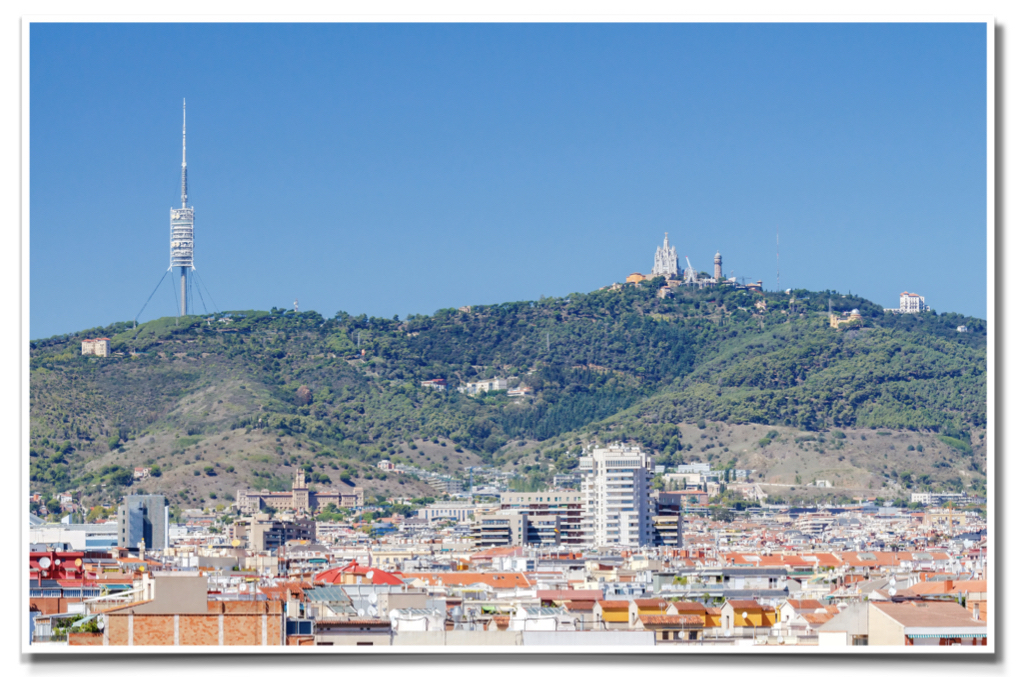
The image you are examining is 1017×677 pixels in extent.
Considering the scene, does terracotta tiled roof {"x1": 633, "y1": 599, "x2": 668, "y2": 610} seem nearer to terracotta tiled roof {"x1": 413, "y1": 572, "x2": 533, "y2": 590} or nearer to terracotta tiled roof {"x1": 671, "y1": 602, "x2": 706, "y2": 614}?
terracotta tiled roof {"x1": 671, "y1": 602, "x2": 706, "y2": 614}

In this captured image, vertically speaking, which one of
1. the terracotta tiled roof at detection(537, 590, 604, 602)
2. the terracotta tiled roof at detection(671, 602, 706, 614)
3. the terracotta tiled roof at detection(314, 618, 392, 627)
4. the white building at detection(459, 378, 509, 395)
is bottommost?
the terracotta tiled roof at detection(537, 590, 604, 602)

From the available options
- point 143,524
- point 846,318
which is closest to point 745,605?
point 143,524

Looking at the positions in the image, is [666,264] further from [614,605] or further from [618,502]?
[614,605]

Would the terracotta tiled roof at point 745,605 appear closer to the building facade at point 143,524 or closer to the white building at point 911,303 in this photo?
the building facade at point 143,524

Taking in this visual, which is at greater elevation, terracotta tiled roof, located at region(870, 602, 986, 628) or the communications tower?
the communications tower

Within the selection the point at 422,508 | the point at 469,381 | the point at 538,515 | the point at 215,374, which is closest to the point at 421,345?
the point at 469,381

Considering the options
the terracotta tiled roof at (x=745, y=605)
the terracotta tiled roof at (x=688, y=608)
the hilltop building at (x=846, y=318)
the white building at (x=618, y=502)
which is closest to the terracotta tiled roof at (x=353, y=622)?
the terracotta tiled roof at (x=688, y=608)

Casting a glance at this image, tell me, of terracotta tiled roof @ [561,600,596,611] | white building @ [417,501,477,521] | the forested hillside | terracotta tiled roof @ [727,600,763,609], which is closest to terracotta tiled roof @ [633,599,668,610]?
terracotta tiled roof @ [561,600,596,611]
